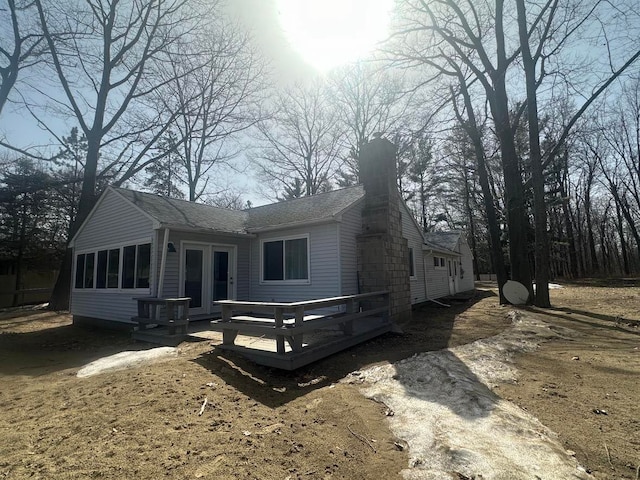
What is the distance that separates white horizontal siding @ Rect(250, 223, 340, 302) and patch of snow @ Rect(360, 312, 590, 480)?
3869 millimetres

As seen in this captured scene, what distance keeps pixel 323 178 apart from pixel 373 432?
2486cm

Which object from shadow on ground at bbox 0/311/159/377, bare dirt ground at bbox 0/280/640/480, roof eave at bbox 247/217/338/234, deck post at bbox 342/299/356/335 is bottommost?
shadow on ground at bbox 0/311/159/377

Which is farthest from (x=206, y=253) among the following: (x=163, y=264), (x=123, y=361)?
(x=123, y=361)

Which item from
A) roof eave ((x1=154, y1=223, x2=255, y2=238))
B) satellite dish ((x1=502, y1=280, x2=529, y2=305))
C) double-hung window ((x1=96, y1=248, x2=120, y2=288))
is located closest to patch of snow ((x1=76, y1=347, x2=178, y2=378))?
roof eave ((x1=154, y1=223, x2=255, y2=238))

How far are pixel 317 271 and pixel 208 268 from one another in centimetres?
349

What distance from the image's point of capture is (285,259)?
34.0 feet

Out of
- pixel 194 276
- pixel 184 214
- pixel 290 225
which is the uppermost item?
pixel 184 214

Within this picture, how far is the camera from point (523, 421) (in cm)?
336

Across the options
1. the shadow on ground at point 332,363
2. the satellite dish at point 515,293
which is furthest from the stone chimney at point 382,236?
the satellite dish at point 515,293

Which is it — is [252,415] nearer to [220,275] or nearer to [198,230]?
[198,230]

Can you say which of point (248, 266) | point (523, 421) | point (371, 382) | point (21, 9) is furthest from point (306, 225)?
point (21, 9)

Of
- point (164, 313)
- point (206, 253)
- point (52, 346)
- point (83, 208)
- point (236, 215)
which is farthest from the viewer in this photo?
point (83, 208)

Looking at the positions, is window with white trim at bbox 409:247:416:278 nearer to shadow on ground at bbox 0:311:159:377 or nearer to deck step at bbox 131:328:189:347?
deck step at bbox 131:328:189:347

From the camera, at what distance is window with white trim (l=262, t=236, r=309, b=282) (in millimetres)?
9961
